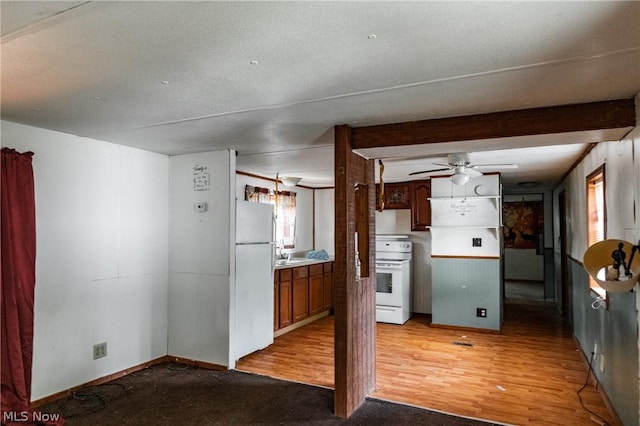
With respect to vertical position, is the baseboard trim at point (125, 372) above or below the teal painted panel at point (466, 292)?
below

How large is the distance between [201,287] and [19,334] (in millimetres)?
1556

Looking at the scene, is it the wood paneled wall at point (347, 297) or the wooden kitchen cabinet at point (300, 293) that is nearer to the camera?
the wood paneled wall at point (347, 297)

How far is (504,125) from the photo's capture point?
260 cm

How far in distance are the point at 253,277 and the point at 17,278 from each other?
2.10m

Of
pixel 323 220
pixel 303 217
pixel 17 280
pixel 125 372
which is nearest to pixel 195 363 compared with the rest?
pixel 125 372

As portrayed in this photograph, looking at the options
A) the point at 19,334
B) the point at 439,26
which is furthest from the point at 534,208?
the point at 19,334

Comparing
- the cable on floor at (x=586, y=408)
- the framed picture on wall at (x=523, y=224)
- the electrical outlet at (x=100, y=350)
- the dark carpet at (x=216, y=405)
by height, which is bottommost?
the dark carpet at (x=216, y=405)

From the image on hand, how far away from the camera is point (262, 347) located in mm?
4465

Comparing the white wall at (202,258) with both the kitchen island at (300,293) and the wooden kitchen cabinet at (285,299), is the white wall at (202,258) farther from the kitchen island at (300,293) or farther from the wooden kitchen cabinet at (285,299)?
the wooden kitchen cabinet at (285,299)

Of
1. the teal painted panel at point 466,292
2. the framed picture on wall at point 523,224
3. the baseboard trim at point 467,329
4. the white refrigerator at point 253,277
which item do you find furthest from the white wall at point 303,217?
the framed picture on wall at point 523,224

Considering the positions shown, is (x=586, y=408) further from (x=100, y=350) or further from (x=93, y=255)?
(x=93, y=255)

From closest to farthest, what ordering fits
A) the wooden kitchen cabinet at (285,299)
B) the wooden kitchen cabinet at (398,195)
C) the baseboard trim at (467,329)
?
the wooden kitchen cabinet at (285,299) → the baseboard trim at (467,329) → the wooden kitchen cabinet at (398,195)
